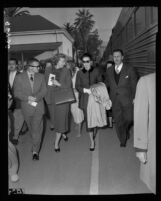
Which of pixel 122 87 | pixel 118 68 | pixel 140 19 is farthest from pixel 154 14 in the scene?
pixel 122 87

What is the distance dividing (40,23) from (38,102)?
84cm

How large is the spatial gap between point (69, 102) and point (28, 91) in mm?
453

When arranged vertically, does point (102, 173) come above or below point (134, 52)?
below

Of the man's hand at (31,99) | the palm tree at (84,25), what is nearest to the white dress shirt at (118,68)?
the palm tree at (84,25)

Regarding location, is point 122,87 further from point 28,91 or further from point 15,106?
point 15,106

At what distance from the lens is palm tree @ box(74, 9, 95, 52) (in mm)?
3424

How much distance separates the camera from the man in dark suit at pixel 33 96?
136 inches

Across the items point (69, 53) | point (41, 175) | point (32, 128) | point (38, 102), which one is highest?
point (69, 53)

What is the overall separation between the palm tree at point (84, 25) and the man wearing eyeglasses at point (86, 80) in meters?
0.15

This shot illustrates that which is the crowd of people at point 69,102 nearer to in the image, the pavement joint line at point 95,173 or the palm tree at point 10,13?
the pavement joint line at point 95,173

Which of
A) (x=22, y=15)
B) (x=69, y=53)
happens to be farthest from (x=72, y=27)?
(x=22, y=15)

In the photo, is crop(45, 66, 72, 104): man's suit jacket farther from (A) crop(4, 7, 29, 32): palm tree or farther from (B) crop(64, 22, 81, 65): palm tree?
(A) crop(4, 7, 29, 32): palm tree

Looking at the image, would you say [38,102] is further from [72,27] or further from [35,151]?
[72,27]
